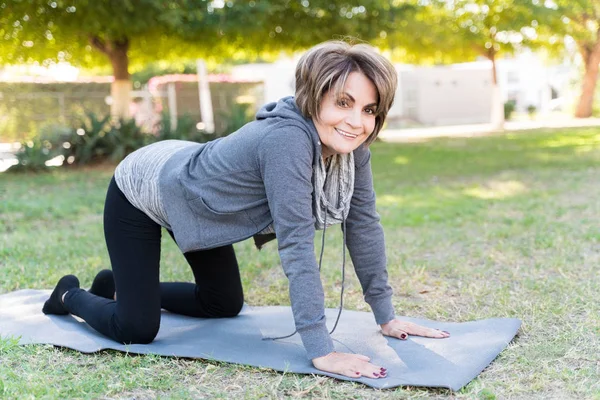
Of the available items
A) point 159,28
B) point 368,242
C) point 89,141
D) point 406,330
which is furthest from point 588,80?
point 368,242

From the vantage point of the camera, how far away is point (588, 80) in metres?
25.2

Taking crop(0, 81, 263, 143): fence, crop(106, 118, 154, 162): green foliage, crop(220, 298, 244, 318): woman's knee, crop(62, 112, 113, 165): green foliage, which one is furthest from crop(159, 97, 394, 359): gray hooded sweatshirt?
crop(0, 81, 263, 143): fence

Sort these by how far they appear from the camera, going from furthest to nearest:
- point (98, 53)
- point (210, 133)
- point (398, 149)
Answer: point (98, 53) → point (398, 149) → point (210, 133)

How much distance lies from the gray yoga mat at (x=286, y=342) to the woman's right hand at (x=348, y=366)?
1.0 inches

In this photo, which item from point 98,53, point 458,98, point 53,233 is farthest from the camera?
point 458,98

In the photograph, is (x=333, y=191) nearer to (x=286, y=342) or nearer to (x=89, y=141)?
(x=286, y=342)

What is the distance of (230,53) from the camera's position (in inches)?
644

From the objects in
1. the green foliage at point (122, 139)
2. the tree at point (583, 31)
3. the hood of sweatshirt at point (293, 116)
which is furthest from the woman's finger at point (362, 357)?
the tree at point (583, 31)

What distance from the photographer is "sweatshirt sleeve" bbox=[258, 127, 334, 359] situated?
96.8 inches

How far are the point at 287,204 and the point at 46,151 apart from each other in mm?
9848

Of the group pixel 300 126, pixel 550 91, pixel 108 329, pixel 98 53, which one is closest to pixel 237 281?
pixel 108 329

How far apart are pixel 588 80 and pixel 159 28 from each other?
18.9 metres

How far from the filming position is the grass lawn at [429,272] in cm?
254

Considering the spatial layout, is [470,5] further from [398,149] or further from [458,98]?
[458,98]
